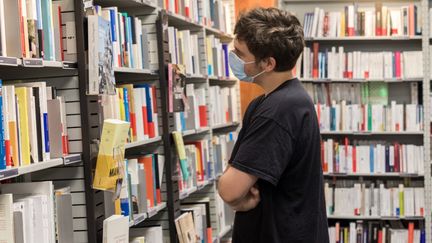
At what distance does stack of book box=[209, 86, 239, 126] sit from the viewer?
15.7ft

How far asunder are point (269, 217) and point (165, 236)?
1612mm

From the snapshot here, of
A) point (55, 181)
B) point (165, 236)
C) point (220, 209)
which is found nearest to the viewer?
point (55, 181)

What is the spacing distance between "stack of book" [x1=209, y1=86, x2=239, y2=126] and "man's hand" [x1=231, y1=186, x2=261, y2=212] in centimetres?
250

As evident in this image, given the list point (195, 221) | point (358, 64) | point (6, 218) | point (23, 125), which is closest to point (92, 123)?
point (23, 125)

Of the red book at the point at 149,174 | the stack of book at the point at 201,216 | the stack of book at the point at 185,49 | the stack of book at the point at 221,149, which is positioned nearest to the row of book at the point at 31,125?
the red book at the point at 149,174

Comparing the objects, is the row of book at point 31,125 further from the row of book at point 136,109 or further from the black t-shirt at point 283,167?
the black t-shirt at point 283,167

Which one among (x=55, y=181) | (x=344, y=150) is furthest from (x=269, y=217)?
(x=344, y=150)

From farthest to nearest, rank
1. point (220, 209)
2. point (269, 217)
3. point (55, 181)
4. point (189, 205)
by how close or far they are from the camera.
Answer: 1. point (220, 209)
2. point (189, 205)
3. point (55, 181)
4. point (269, 217)

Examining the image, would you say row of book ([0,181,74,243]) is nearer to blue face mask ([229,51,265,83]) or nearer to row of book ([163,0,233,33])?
blue face mask ([229,51,265,83])

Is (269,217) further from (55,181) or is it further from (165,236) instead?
(165,236)

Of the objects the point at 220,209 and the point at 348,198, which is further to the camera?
the point at 348,198

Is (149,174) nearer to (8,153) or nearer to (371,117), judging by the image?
(8,153)

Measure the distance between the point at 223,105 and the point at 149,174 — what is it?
5.95ft

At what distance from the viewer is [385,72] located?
19.0ft
